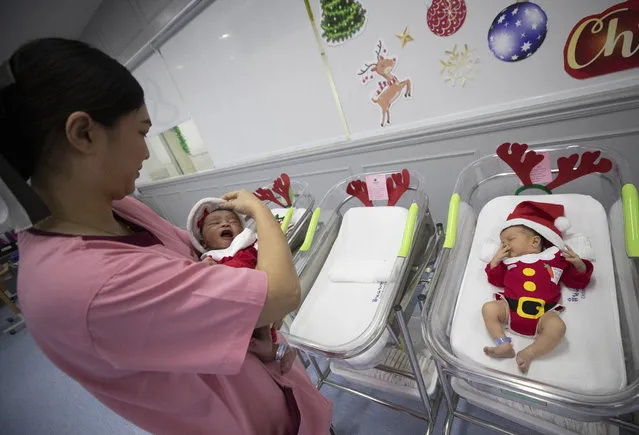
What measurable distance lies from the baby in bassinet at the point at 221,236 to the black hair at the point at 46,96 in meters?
0.56

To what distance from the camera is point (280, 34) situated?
2.13m

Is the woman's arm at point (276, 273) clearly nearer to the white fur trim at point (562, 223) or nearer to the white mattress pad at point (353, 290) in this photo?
the white mattress pad at point (353, 290)

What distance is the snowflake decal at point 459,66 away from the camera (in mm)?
1607

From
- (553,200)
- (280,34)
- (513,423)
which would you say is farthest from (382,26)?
(513,423)

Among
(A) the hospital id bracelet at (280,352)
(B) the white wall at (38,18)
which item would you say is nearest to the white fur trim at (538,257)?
(A) the hospital id bracelet at (280,352)

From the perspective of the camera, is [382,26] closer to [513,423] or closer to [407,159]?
[407,159]

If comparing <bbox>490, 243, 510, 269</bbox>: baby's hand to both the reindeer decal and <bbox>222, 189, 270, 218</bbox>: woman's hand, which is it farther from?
the reindeer decal

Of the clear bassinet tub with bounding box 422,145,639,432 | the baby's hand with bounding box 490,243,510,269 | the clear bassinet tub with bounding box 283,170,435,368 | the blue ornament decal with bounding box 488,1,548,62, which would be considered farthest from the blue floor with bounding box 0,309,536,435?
the blue ornament decal with bounding box 488,1,548,62

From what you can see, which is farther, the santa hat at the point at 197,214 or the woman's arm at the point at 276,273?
the santa hat at the point at 197,214

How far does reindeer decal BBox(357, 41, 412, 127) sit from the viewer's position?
184cm

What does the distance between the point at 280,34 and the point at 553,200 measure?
6.65ft

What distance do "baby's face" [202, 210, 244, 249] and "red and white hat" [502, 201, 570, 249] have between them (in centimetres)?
Answer: 127

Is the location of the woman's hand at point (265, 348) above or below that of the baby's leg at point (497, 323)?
above

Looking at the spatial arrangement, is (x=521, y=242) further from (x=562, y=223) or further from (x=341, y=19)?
(x=341, y=19)
